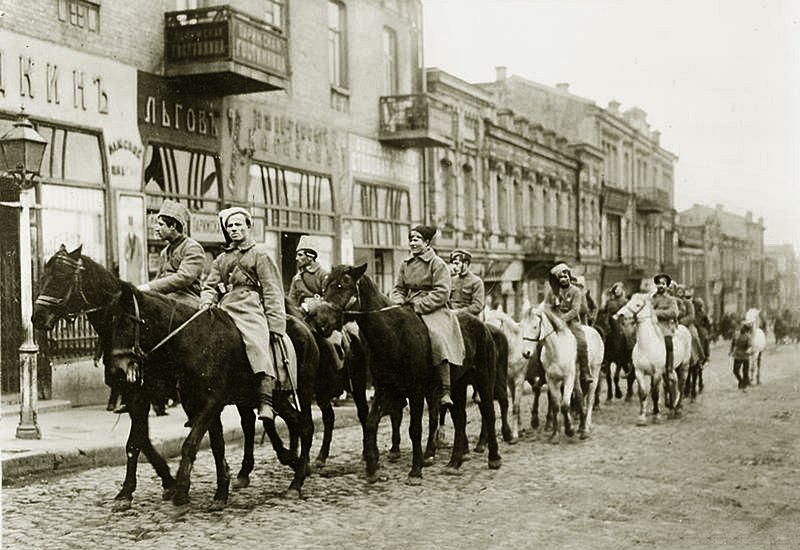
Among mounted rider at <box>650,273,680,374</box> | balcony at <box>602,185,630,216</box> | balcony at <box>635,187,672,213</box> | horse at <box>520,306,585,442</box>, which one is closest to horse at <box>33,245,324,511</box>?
horse at <box>520,306,585,442</box>

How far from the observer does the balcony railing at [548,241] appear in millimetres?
30500

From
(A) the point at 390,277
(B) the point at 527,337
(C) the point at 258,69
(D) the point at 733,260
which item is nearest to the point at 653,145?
(D) the point at 733,260

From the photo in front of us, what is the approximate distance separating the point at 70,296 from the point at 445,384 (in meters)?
3.70

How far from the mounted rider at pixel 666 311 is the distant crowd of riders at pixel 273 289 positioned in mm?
1573

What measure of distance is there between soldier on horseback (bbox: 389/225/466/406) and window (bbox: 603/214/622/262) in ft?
103

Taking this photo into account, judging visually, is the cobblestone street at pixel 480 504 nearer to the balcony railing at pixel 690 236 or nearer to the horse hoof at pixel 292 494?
the horse hoof at pixel 292 494

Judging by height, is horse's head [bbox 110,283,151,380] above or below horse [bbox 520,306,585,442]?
above

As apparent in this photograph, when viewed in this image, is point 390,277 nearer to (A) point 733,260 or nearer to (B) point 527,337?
(B) point 527,337

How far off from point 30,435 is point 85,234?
13.2ft

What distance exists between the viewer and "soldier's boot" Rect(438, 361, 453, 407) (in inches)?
343

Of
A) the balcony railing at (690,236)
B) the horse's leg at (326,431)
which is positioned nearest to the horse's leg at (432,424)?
the horse's leg at (326,431)

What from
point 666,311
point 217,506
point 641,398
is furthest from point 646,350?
point 217,506

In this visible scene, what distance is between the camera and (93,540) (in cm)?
619

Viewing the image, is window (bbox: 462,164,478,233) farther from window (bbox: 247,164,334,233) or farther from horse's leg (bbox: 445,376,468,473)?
horse's leg (bbox: 445,376,468,473)
